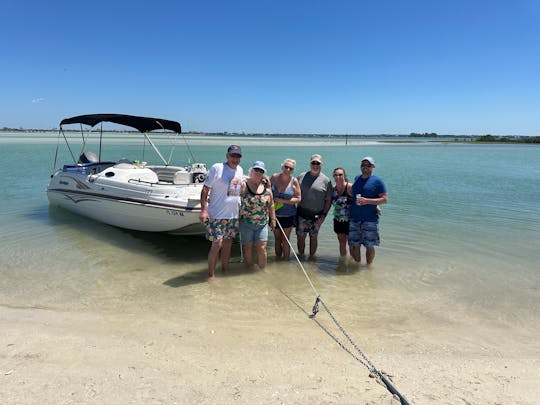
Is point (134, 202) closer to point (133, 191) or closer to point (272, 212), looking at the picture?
point (133, 191)

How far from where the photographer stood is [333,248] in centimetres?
732

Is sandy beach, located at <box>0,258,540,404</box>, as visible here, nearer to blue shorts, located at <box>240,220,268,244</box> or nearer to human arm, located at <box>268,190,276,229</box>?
blue shorts, located at <box>240,220,268,244</box>

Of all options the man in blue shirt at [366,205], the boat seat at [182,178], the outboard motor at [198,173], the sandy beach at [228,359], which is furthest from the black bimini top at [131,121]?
the man in blue shirt at [366,205]

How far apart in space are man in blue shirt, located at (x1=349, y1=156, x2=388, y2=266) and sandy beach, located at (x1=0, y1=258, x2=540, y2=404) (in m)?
1.60

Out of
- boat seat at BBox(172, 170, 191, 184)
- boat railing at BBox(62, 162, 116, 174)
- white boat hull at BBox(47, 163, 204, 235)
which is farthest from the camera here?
boat railing at BBox(62, 162, 116, 174)

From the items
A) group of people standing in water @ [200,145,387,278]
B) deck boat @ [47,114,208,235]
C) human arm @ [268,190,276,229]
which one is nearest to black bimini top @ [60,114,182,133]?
deck boat @ [47,114,208,235]

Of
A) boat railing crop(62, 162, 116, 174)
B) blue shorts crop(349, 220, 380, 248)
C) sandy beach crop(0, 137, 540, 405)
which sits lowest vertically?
sandy beach crop(0, 137, 540, 405)

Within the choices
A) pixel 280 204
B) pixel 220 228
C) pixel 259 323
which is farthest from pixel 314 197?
pixel 259 323

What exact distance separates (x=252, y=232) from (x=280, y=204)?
25.6 inches

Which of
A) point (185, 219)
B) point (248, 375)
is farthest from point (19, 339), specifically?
point (185, 219)

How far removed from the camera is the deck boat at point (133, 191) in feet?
22.5

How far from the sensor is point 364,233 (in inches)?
227

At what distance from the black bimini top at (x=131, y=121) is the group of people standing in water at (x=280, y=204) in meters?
4.91

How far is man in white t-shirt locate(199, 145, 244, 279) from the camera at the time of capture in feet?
16.5
